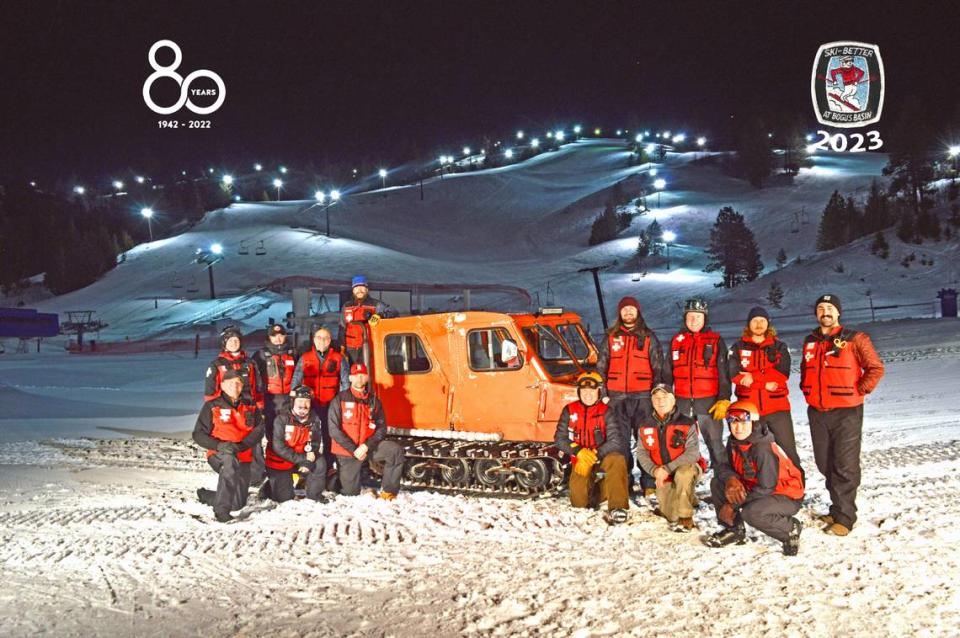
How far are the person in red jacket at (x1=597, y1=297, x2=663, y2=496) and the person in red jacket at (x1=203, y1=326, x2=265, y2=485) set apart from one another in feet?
12.3

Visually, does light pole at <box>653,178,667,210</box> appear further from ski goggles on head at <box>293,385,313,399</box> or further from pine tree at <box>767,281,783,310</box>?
ski goggles on head at <box>293,385,313,399</box>

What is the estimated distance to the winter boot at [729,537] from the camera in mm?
6234

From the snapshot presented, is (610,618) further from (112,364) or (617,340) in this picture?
(112,364)

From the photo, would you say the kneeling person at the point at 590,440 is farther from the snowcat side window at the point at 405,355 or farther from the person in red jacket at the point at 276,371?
the person in red jacket at the point at 276,371

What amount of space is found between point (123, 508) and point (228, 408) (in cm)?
157

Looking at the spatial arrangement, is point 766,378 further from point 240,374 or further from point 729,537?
point 240,374

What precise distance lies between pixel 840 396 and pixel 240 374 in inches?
227

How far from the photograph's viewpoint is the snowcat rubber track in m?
8.07

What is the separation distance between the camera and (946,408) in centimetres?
1192

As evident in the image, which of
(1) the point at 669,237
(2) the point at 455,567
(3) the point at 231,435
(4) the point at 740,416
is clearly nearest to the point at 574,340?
(4) the point at 740,416

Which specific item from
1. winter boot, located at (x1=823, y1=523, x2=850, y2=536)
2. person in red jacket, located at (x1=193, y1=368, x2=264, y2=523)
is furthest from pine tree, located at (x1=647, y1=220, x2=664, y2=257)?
winter boot, located at (x1=823, y1=523, x2=850, y2=536)

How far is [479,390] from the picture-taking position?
28.0 feet

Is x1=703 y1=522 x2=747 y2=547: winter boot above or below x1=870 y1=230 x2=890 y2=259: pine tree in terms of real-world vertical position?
below

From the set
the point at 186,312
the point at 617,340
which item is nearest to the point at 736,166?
the point at 186,312
